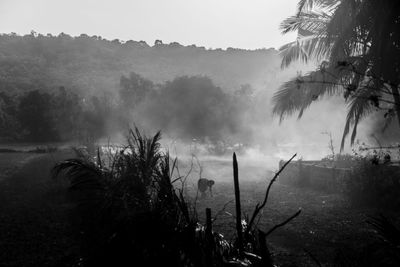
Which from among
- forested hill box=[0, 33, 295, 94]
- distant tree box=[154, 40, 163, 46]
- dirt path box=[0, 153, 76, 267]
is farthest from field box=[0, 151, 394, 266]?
distant tree box=[154, 40, 163, 46]

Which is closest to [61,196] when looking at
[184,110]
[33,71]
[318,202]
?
[318,202]

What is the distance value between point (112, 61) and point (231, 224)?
105 m

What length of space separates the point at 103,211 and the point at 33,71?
87.3 metres

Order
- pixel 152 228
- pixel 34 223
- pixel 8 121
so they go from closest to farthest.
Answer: pixel 152 228, pixel 34 223, pixel 8 121

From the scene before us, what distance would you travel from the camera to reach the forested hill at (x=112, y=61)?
89.0 metres

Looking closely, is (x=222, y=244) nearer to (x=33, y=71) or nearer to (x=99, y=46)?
(x=33, y=71)

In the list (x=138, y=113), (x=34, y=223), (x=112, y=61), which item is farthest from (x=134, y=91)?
(x=112, y=61)

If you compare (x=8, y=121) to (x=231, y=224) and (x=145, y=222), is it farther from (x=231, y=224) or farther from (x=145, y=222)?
(x=145, y=222)

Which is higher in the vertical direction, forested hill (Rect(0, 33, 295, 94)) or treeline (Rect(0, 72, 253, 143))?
forested hill (Rect(0, 33, 295, 94))

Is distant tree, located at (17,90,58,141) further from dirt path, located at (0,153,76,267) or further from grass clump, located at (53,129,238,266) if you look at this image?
grass clump, located at (53,129,238,266)

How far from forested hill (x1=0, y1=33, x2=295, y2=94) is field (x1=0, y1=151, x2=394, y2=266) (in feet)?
222

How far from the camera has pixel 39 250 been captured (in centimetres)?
866

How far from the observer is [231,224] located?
34.3ft

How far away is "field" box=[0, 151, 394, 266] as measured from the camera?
26.5 feet
